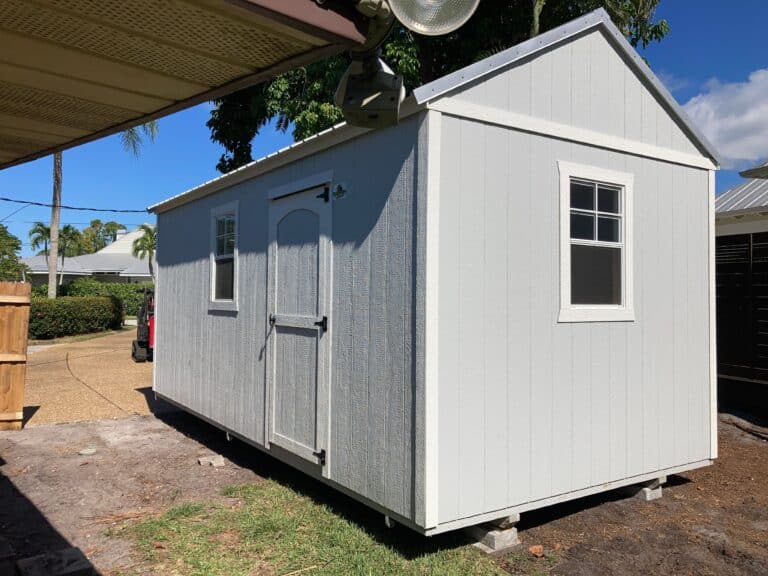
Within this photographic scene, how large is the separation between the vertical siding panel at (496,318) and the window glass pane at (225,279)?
3028 mm

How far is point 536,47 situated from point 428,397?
7.71 feet

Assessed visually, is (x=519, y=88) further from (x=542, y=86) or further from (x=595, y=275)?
(x=595, y=275)

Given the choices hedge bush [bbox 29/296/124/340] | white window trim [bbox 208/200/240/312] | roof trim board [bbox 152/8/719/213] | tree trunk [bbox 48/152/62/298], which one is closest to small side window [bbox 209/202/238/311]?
white window trim [bbox 208/200/240/312]

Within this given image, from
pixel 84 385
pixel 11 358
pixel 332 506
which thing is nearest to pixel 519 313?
pixel 332 506

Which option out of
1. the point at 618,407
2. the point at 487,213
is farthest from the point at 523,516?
the point at 487,213

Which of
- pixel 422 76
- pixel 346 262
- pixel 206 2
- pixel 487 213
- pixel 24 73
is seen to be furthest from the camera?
pixel 422 76

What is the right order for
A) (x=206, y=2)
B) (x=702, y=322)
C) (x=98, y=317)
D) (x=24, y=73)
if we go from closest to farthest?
(x=206, y=2) → (x=24, y=73) → (x=702, y=322) → (x=98, y=317)

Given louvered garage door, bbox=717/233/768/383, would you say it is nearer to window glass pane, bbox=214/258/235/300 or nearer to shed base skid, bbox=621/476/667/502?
shed base skid, bbox=621/476/667/502

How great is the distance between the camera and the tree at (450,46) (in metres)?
10.7

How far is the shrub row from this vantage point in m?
24.3

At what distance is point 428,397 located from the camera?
341 centimetres

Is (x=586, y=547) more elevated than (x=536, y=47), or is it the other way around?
(x=536, y=47)

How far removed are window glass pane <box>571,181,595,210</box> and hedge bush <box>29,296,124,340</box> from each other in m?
16.6

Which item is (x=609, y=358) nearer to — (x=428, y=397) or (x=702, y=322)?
(x=702, y=322)
